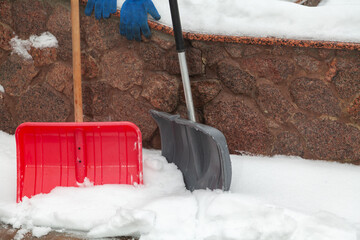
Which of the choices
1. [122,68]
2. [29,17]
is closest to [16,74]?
[29,17]

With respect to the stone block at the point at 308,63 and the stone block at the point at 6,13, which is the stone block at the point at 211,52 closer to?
the stone block at the point at 308,63

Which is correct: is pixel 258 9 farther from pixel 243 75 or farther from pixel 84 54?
pixel 84 54

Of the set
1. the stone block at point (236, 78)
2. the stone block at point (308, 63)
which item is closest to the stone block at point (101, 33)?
the stone block at point (236, 78)

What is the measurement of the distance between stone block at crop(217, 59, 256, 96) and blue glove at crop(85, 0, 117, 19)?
0.75 m

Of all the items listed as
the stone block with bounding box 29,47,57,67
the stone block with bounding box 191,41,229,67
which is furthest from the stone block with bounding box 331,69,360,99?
the stone block with bounding box 29,47,57,67

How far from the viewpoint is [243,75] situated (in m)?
2.17

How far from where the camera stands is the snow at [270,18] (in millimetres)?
1994

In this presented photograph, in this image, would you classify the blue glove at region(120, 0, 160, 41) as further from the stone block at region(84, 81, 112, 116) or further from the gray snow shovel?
the stone block at region(84, 81, 112, 116)

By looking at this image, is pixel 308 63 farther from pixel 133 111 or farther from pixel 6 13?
pixel 6 13

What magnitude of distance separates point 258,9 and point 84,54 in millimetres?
1129

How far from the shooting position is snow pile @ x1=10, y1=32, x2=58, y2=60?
237 centimetres

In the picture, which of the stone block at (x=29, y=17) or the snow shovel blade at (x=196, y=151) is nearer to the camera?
the snow shovel blade at (x=196, y=151)

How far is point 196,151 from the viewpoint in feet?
6.06

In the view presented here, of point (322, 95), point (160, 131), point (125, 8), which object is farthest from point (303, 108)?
point (125, 8)
